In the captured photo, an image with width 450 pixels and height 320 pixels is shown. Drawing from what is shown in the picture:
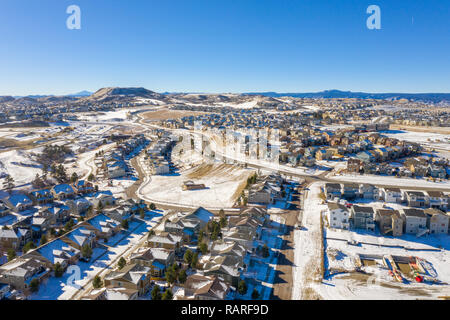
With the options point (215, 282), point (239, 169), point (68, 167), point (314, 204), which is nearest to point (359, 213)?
point (314, 204)

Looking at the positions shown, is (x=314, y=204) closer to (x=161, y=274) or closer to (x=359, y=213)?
(x=359, y=213)

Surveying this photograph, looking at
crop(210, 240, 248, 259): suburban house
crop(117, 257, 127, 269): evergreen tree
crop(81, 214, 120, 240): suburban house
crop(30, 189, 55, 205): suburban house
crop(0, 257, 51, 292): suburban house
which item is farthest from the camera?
crop(30, 189, 55, 205): suburban house

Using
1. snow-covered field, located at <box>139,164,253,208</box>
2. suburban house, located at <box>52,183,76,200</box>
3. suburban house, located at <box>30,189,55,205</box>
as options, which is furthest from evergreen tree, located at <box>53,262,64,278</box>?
suburban house, located at <box>52,183,76,200</box>

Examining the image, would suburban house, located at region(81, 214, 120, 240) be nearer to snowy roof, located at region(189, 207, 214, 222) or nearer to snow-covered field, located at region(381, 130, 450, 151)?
snowy roof, located at region(189, 207, 214, 222)

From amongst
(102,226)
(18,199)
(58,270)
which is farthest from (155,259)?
(18,199)

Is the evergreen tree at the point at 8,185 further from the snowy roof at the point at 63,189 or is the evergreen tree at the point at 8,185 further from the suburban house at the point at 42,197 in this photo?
the snowy roof at the point at 63,189

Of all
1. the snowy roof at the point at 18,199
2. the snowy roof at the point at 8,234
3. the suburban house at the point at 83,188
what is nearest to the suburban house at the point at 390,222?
the snowy roof at the point at 8,234
